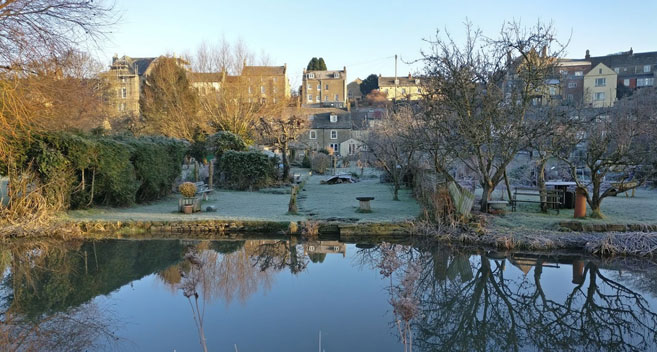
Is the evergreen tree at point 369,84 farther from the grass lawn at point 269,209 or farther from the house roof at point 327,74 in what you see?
the grass lawn at point 269,209

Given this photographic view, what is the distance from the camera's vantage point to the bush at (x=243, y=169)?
64.1 feet

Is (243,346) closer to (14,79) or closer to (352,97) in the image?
(14,79)

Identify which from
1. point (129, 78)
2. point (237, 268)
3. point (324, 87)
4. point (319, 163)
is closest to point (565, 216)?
point (237, 268)

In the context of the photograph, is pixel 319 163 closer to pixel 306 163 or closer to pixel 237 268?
pixel 306 163

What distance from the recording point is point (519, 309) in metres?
6.49

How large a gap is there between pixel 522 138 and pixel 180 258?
340 inches

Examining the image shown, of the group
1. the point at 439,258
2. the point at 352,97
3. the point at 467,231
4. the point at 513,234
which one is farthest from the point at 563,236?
the point at 352,97

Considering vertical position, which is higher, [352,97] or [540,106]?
[352,97]

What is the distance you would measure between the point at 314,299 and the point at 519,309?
10.1 feet

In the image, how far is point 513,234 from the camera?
9883 mm

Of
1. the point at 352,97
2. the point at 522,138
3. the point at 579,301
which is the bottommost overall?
the point at 579,301

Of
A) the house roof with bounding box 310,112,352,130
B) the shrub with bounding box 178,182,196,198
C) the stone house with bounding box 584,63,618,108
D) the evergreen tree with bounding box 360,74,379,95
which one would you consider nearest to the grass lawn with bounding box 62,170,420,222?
the shrub with bounding box 178,182,196,198

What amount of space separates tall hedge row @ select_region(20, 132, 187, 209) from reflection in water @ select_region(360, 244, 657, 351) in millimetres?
9083

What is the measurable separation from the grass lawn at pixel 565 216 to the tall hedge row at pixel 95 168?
35.1 ft
